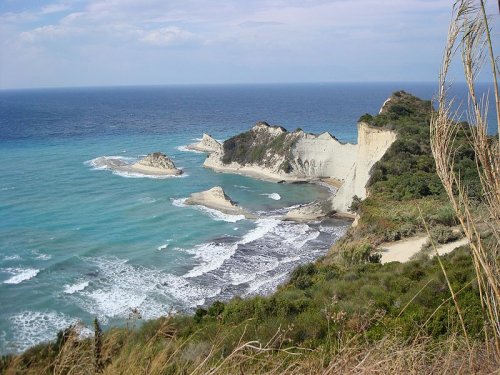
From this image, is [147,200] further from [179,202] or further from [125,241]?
[125,241]

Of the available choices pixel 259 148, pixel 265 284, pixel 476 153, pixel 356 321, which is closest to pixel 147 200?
pixel 259 148

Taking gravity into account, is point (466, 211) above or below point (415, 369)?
above

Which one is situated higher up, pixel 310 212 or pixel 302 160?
pixel 302 160

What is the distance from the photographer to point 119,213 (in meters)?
37.8

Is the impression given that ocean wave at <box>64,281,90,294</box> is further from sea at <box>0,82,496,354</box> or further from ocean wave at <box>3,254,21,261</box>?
ocean wave at <box>3,254,21,261</box>

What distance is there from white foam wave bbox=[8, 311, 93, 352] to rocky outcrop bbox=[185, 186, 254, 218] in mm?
19770

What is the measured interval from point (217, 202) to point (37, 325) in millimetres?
22541

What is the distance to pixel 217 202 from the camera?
41438 mm

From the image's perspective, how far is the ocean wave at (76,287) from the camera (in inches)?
928

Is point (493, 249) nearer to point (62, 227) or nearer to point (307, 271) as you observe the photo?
point (307, 271)

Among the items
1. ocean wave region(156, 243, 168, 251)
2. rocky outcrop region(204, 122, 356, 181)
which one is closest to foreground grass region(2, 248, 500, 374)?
ocean wave region(156, 243, 168, 251)

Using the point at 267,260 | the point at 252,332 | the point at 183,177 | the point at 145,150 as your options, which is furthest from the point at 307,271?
the point at 145,150

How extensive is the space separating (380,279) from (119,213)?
27.5 metres

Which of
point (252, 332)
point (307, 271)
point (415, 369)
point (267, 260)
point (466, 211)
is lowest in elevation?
point (267, 260)
